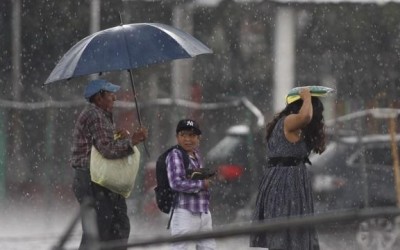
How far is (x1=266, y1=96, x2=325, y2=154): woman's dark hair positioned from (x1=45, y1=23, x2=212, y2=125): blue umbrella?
0.73 m

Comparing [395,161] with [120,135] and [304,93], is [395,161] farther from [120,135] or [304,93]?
[304,93]

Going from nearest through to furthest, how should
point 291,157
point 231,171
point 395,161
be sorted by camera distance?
point 291,157 < point 395,161 < point 231,171

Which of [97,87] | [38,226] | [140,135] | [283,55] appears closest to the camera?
[140,135]

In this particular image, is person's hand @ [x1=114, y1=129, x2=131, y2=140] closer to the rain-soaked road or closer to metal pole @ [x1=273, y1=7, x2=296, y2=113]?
the rain-soaked road

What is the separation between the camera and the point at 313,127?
28.8ft

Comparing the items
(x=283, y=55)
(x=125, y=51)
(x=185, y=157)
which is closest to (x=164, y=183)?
(x=185, y=157)

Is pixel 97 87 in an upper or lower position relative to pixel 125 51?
lower

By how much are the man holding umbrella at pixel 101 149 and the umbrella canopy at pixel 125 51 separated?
0.15 m

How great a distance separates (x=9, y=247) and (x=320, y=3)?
4.19m

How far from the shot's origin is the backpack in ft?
30.2

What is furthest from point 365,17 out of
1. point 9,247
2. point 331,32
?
point 9,247

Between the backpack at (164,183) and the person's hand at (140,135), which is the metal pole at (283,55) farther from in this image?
the person's hand at (140,135)

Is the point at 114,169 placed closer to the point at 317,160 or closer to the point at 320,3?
the point at 317,160

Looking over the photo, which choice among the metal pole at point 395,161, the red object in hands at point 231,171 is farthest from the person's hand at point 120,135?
the red object in hands at point 231,171
